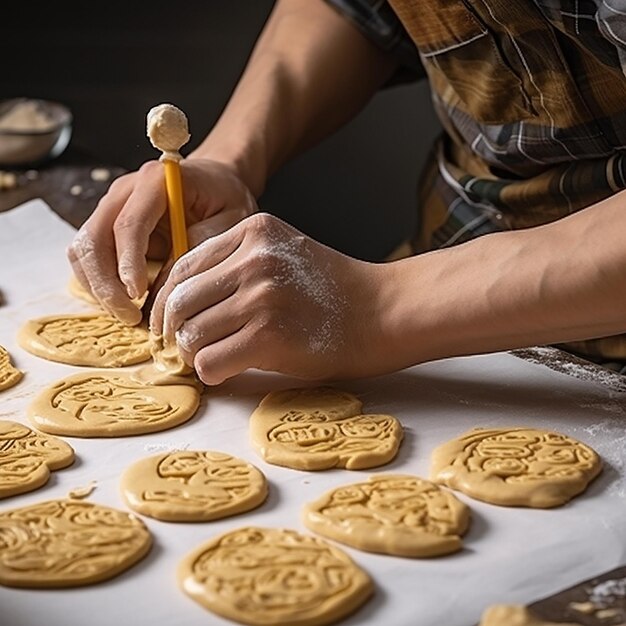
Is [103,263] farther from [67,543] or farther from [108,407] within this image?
[67,543]

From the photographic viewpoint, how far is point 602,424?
47.9 inches

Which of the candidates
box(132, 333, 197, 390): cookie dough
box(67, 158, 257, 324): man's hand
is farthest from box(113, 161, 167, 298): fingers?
box(132, 333, 197, 390): cookie dough

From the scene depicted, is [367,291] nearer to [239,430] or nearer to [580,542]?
[239,430]

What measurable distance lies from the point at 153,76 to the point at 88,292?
1136 mm

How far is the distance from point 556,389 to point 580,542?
0.30m

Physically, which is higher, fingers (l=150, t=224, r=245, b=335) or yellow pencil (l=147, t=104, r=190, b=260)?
yellow pencil (l=147, t=104, r=190, b=260)

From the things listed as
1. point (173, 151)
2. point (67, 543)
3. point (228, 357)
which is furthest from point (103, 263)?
point (67, 543)

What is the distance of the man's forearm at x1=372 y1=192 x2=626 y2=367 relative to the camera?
3.79 ft

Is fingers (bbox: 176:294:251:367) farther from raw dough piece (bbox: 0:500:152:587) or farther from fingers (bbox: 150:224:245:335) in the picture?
raw dough piece (bbox: 0:500:152:587)

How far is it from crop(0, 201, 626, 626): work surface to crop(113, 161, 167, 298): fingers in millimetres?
126

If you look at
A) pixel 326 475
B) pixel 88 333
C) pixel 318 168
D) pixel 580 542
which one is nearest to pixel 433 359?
pixel 326 475

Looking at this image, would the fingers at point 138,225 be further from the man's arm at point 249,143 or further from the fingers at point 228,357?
the fingers at point 228,357

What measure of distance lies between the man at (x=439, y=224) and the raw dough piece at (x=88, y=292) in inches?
0.7

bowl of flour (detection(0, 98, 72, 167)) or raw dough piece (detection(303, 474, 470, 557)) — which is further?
bowl of flour (detection(0, 98, 72, 167))
